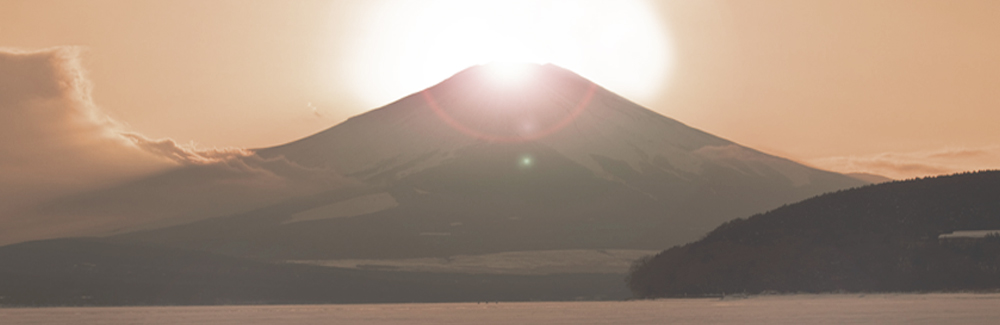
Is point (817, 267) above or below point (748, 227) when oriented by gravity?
below

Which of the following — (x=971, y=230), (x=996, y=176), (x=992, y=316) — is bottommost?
(x=992, y=316)

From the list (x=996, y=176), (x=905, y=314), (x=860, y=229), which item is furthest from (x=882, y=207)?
(x=905, y=314)

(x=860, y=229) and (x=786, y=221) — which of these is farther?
(x=786, y=221)

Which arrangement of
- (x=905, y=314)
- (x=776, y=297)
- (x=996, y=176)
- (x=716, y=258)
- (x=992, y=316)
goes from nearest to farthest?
(x=992, y=316) < (x=905, y=314) < (x=776, y=297) < (x=996, y=176) < (x=716, y=258)

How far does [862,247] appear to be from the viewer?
103 meters

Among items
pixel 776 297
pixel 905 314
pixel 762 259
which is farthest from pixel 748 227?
pixel 905 314

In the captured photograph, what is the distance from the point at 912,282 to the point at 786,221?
24.5m

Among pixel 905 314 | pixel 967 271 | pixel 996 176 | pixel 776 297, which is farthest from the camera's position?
pixel 996 176

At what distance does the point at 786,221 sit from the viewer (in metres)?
118

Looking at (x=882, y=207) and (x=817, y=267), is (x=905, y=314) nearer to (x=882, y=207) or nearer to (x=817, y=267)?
(x=817, y=267)

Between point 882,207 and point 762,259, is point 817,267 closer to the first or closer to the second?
point 762,259

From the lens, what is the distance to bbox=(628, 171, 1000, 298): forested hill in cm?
9319

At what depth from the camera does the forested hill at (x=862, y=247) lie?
93.2 meters

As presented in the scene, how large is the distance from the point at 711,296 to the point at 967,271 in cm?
2932
